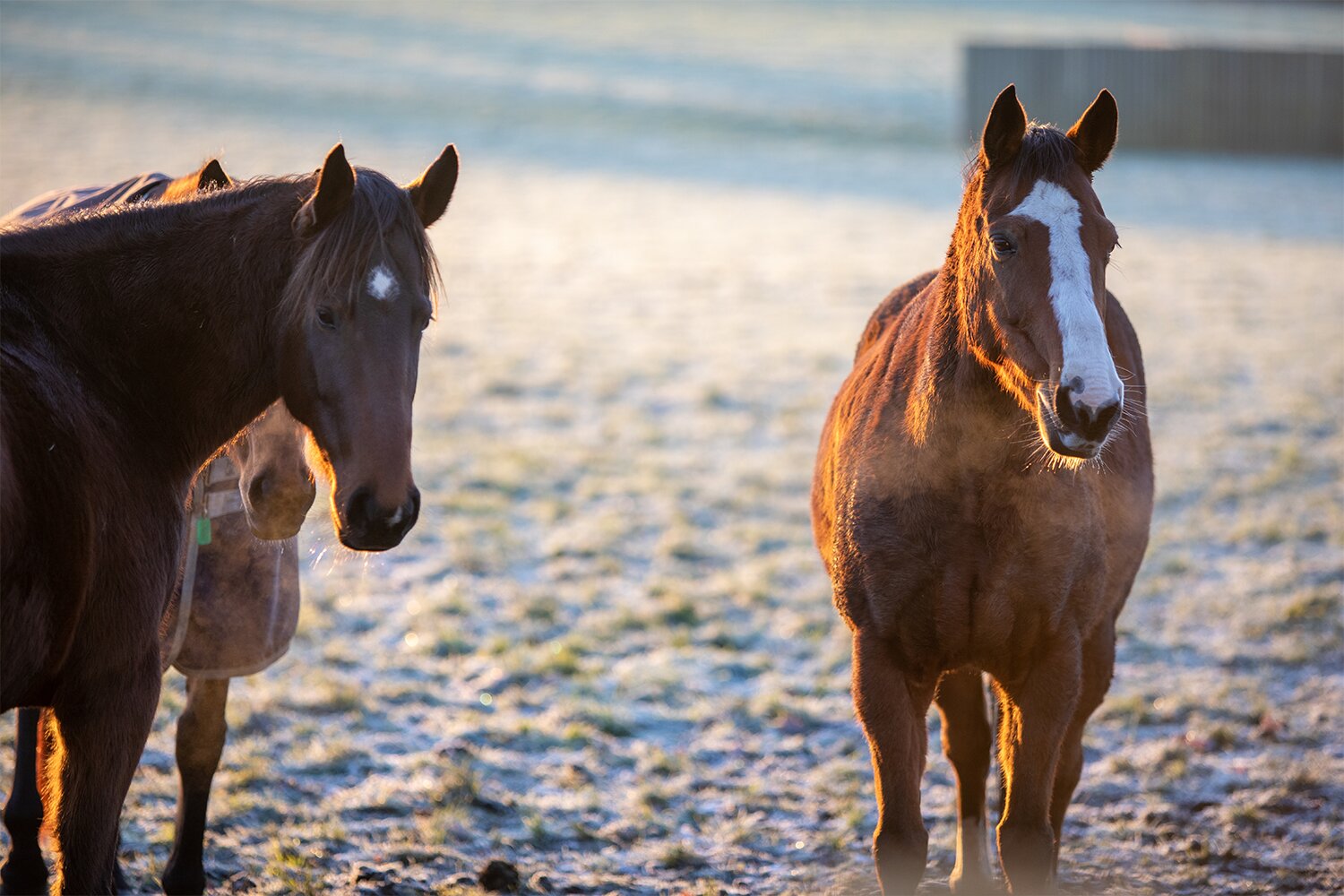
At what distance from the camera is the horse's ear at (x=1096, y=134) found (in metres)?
3.00

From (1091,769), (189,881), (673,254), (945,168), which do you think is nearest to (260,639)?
(189,881)

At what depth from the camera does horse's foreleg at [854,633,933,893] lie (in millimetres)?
3074

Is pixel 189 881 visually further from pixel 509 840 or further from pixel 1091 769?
pixel 1091 769

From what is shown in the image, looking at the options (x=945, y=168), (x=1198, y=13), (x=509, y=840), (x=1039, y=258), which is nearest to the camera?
(x=1039, y=258)

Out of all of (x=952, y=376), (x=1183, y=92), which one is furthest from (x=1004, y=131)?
(x=1183, y=92)

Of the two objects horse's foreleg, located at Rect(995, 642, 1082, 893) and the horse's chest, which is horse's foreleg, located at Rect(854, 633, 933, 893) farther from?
horse's foreleg, located at Rect(995, 642, 1082, 893)

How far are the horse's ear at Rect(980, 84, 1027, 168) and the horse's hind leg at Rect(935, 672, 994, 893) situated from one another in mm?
1530

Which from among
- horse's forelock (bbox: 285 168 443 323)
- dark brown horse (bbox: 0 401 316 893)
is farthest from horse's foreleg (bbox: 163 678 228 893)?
horse's forelock (bbox: 285 168 443 323)

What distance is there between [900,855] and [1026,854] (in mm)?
308

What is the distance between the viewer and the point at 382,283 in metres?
2.56

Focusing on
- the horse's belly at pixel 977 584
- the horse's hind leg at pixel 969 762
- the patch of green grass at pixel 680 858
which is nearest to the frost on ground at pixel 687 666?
the patch of green grass at pixel 680 858

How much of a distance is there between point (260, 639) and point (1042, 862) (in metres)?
2.18

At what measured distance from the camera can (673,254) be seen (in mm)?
15422

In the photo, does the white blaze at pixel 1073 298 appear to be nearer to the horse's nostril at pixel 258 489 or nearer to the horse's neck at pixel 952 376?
the horse's neck at pixel 952 376
